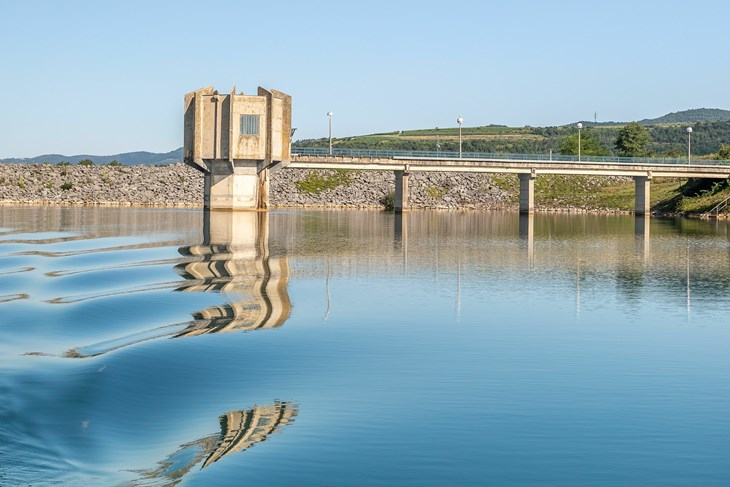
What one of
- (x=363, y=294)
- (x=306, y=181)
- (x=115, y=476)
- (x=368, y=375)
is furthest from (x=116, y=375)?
(x=306, y=181)

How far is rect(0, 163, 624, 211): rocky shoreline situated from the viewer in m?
Result: 143

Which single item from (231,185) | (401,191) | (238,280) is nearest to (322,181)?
(401,191)

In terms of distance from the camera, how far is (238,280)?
1529 inches

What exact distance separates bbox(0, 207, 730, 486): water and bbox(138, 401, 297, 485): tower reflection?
55mm

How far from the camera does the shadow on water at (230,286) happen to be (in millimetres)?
26031

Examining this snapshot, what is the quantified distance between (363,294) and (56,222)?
53826 mm

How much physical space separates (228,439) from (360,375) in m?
5.44

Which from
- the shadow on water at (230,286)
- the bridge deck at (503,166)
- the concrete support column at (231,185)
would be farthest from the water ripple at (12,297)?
the bridge deck at (503,166)

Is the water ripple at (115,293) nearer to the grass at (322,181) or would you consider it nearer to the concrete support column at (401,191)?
the concrete support column at (401,191)

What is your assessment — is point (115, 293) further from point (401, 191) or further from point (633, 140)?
point (633, 140)

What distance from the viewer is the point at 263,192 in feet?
346

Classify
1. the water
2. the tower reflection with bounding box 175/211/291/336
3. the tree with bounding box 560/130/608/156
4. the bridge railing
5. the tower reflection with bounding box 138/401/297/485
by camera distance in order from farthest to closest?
the tree with bounding box 560/130/608/156
the bridge railing
the tower reflection with bounding box 175/211/291/336
the water
the tower reflection with bounding box 138/401/297/485

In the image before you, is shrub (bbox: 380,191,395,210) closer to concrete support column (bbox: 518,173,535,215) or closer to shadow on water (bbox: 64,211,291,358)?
concrete support column (bbox: 518,173,535,215)

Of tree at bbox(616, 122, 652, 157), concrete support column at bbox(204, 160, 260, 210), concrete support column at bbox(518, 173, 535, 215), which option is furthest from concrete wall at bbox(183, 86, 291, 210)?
tree at bbox(616, 122, 652, 157)
